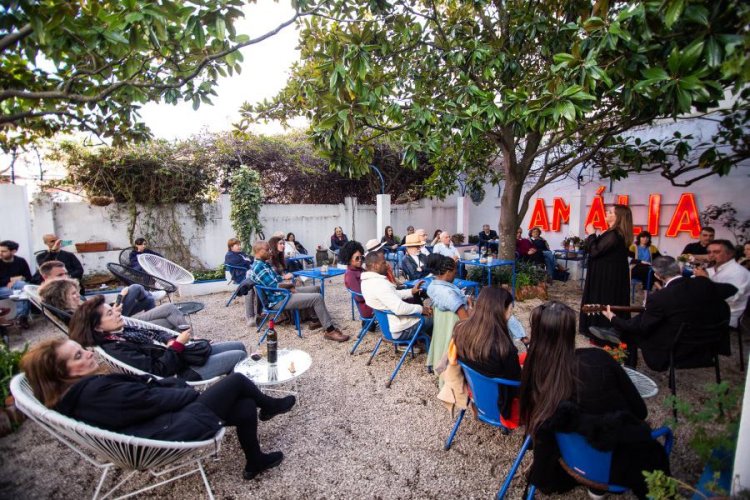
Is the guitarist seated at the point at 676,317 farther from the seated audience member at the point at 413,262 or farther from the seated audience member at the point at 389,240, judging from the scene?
the seated audience member at the point at 389,240

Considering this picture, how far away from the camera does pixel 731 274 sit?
4195mm

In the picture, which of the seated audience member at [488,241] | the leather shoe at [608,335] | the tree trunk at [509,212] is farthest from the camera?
the seated audience member at [488,241]

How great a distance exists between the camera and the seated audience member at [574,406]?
175 centimetres

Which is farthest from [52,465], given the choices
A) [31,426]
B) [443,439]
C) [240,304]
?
[240,304]

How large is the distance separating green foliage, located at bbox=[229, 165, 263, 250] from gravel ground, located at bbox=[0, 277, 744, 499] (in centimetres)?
606

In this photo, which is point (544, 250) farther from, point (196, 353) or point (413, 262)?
point (196, 353)

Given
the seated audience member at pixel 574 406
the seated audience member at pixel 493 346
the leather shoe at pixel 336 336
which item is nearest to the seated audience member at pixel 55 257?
the leather shoe at pixel 336 336

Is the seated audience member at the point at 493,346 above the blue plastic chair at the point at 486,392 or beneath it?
above

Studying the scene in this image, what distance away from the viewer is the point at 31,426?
10.2 ft

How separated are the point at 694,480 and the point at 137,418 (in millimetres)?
3455

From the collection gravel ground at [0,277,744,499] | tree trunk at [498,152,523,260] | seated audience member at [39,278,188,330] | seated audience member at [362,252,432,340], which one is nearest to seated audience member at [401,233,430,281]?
tree trunk at [498,152,523,260]

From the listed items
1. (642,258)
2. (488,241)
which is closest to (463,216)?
(488,241)

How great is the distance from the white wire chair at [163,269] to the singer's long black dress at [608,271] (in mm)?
6167

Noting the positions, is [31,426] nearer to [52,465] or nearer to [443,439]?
[52,465]
